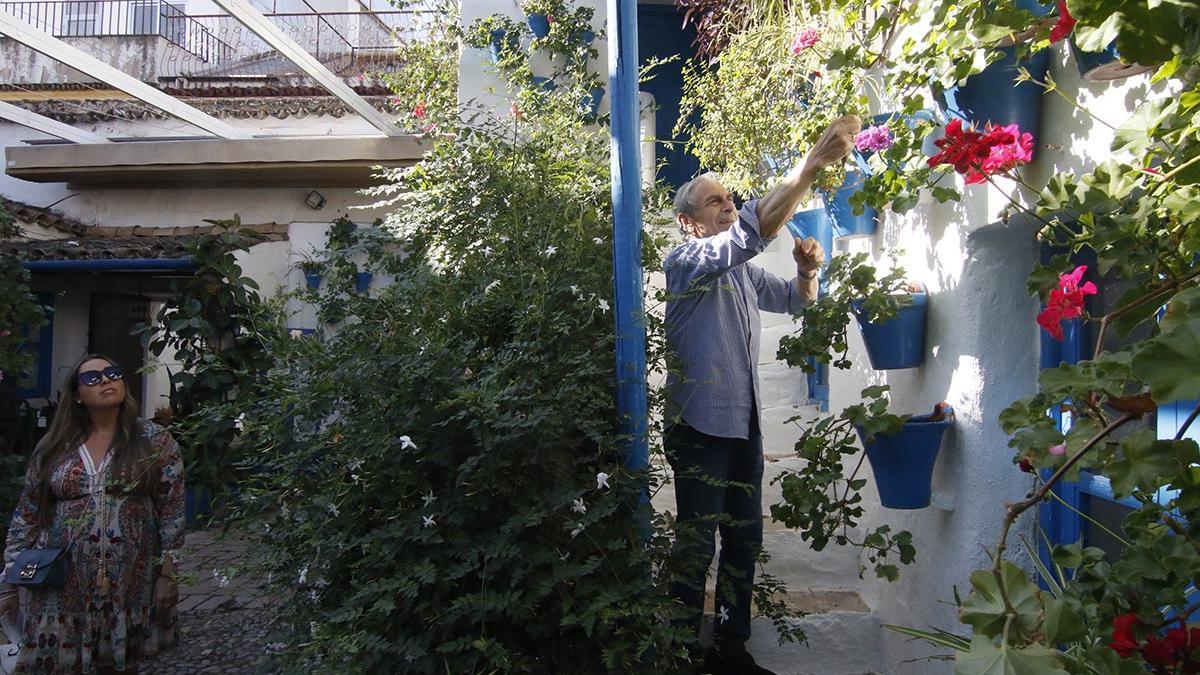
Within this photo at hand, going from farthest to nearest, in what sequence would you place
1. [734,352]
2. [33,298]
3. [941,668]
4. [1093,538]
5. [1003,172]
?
[33,298], [734,352], [941,668], [1093,538], [1003,172]

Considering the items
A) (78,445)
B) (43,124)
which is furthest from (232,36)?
(78,445)

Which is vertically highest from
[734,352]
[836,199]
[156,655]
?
[836,199]

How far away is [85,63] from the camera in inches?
210

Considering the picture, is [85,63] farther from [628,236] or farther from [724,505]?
[724,505]

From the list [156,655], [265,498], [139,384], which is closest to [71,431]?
[156,655]

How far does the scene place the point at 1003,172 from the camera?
192 cm

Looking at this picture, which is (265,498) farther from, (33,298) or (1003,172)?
(33,298)

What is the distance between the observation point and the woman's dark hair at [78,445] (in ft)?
10.9

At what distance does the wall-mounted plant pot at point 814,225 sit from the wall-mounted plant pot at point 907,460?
121cm

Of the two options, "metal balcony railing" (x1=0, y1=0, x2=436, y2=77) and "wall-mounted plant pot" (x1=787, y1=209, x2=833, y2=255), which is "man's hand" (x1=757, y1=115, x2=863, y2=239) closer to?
"wall-mounted plant pot" (x1=787, y1=209, x2=833, y2=255)

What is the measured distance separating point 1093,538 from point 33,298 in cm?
670

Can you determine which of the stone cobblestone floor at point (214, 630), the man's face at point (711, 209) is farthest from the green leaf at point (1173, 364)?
the stone cobblestone floor at point (214, 630)

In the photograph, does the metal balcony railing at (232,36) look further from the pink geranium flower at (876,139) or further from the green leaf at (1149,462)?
the green leaf at (1149,462)

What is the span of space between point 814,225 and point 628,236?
1477mm
